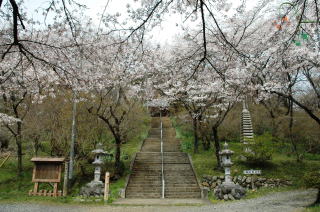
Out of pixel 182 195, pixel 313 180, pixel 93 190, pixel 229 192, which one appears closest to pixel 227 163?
pixel 229 192

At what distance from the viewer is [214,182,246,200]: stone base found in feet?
38.8

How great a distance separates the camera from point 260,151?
15.0 metres

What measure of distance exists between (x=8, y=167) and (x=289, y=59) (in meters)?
17.2

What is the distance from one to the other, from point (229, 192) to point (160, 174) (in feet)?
14.4

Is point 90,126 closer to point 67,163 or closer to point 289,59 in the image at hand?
point 67,163

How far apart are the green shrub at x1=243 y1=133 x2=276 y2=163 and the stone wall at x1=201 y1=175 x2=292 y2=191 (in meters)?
1.43

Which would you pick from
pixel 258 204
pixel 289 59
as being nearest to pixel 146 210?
pixel 258 204

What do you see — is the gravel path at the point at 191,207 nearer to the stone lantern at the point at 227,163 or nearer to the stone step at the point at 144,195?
the stone lantern at the point at 227,163

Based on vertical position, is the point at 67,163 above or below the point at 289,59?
below

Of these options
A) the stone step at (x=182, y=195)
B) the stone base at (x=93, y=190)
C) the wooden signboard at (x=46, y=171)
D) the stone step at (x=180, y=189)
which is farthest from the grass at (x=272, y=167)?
the wooden signboard at (x=46, y=171)

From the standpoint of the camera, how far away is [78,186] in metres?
13.7

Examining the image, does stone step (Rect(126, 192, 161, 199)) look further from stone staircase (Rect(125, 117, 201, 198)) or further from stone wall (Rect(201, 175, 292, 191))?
stone wall (Rect(201, 175, 292, 191))

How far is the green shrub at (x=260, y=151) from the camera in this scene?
15055 millimetres

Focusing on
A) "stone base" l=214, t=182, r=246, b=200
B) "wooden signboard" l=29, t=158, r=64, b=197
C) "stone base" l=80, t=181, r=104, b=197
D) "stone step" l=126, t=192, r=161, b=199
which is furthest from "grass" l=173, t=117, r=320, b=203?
"wooden signboard" l=29, t=158, r=64, b=197
